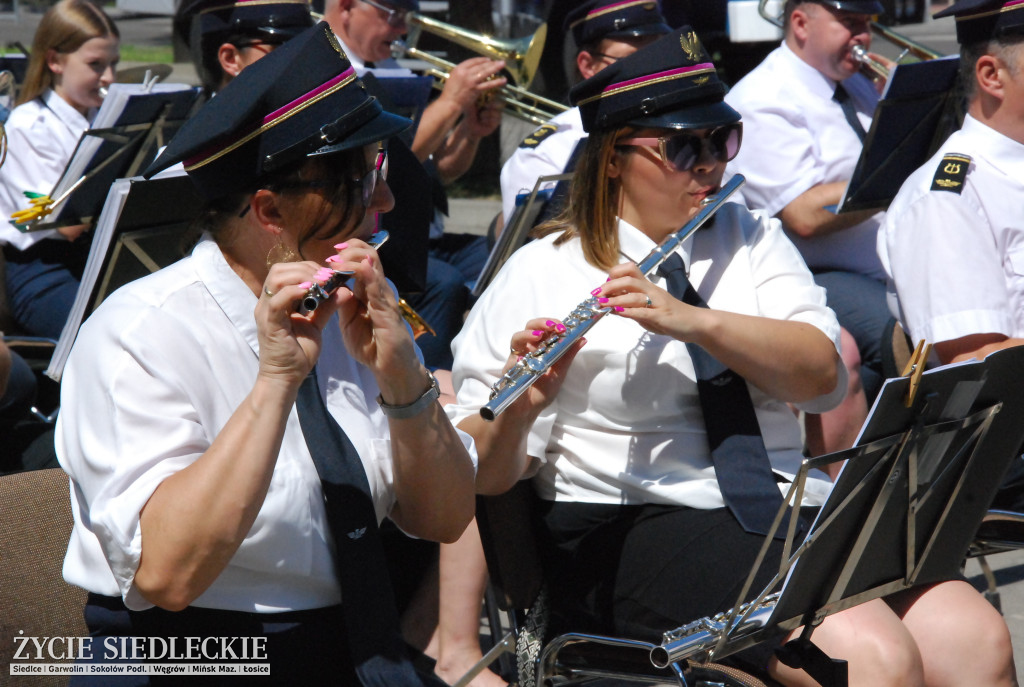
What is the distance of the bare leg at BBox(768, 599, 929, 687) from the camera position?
1.99 m

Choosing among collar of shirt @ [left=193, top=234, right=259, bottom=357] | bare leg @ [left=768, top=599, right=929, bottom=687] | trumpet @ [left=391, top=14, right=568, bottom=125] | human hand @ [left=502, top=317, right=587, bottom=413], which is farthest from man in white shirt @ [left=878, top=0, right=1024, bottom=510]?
trumpet @ [left=391, top=14, right=568, bottom=125]

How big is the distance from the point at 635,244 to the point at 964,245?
0.92m

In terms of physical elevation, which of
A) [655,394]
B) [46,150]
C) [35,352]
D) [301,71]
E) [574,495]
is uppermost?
[301,71]

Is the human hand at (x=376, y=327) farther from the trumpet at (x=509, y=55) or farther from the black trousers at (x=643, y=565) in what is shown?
the trumpet at (x=509, y=55)

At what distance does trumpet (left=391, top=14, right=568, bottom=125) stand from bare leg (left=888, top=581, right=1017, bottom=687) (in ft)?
10.4

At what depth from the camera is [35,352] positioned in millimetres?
3869

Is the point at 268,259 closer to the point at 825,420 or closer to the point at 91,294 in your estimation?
the point at 91,294

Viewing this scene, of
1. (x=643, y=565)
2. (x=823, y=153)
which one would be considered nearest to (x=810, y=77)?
(x=823, y=153)

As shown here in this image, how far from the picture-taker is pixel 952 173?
2.94 meters

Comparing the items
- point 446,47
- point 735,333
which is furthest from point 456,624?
point 446,47

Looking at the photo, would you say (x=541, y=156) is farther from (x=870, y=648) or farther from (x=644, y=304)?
(x=870, y=648)

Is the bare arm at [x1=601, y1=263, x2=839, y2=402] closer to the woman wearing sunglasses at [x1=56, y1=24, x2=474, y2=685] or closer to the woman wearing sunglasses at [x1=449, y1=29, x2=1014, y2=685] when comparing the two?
the woman wearing sunglasses at [x1=449, y1=29, x2=1014, y2=685]

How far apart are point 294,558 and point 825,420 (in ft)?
7.78

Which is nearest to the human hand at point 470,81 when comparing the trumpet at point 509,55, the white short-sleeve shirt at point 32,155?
the trumpet at point 509,55
